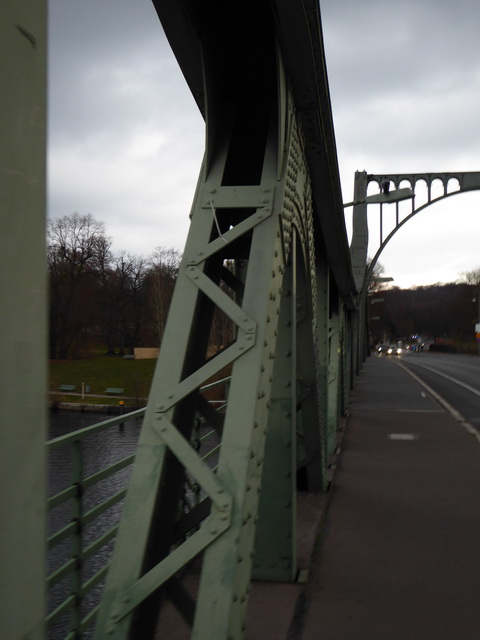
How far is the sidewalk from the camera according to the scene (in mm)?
3949

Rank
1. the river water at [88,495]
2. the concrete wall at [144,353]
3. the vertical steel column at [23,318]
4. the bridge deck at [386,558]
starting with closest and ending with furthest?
1. the vertical steel column at [23,318]
2. the bridge deck at [386,558]
3. the river water at [88,495]
4. the concrete wall at [144,353]

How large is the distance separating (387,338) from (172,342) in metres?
160

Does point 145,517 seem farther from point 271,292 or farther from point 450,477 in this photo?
point 450,477

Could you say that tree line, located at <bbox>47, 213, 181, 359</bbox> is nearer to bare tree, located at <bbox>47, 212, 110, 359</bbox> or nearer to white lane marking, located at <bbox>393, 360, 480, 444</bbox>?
bare tree, located at <bbox>47, 212, 110, 359</bbox>

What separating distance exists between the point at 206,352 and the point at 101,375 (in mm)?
52011

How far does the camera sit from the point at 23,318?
125cm

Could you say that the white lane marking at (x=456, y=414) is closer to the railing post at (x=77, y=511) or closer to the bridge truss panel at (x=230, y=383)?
the bridge truss panel at (x=230, y=383)

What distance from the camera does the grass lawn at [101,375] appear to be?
49.6 meters

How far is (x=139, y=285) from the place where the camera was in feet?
211

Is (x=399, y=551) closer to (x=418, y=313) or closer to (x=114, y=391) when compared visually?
(x=114, y=391)

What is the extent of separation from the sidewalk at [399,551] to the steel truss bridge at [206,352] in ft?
1.76

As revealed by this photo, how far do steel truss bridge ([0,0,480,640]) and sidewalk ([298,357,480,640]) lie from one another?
54 cm

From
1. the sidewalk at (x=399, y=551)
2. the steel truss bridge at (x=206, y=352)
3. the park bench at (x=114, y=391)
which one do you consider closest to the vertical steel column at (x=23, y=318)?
the steel truss bridge at (x=206, y=352)

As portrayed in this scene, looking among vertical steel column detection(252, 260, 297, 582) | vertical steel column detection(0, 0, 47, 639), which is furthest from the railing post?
vertical steel column detection(0, 0, 47, 639)
